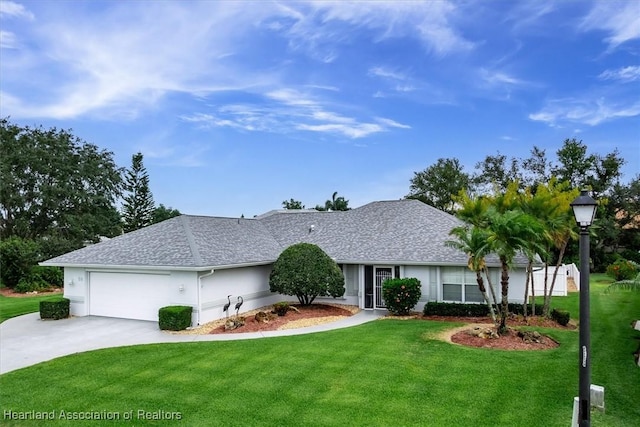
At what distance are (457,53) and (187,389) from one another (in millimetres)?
15899

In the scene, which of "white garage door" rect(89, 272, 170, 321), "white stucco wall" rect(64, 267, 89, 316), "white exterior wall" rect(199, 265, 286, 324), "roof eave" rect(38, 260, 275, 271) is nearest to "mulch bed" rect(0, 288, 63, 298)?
"roof eave" rect(38, 260, 275, 271)

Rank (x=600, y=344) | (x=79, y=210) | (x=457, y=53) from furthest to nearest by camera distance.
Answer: (x=79, y=210), (x=457, y=53), (x=600, y=344)

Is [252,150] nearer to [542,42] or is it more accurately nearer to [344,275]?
[344,275]

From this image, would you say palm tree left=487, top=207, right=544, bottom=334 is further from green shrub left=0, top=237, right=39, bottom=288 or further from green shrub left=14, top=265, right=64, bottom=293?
green shrub left=0, top=237, right=39, bottom=288

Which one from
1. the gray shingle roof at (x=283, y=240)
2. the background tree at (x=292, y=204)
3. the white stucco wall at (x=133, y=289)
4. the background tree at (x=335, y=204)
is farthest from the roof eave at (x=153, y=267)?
the background tree at (x=292, y=204)

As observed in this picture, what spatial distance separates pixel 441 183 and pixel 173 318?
38837mm

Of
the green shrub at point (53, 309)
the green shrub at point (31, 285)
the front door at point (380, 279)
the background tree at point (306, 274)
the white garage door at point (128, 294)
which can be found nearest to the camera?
the white garage door at point (128, 294)

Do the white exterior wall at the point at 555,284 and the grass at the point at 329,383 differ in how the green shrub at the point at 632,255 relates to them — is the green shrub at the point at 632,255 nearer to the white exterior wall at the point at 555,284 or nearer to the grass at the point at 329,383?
the white exterior wall at the point at 555,284

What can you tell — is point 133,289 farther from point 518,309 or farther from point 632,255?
point 632,255

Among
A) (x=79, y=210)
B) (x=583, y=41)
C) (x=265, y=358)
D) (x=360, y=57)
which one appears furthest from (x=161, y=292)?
(x=79, y=210)

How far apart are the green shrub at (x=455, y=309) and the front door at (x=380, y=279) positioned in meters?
2.32

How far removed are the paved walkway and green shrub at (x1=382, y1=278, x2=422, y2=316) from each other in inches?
34.3

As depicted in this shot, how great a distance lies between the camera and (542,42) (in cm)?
1593

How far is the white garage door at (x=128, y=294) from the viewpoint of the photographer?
1688 cm
